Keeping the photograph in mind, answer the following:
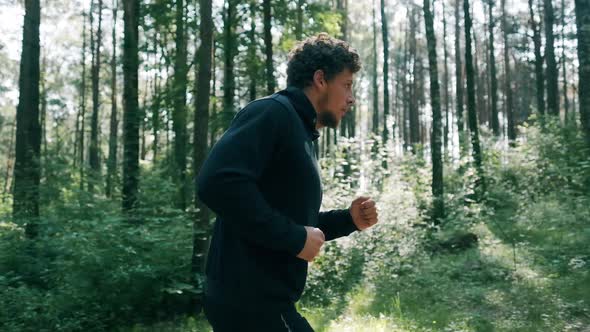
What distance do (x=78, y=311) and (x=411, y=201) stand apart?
890 cm

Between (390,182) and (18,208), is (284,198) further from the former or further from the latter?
(390,182)

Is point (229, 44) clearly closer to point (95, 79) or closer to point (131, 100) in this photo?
point (131, 100)

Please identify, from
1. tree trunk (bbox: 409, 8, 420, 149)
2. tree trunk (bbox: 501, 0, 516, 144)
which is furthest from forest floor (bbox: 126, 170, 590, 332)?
tree trunk (bbox: 409, 8, 420, 149)

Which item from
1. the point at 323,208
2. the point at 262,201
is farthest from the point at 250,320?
the point at 323,208

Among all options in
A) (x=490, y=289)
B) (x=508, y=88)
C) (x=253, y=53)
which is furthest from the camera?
(x=508, y=88)

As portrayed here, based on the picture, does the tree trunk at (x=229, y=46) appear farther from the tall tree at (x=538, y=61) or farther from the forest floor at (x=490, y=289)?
the tall tree at (x=538, y=61)

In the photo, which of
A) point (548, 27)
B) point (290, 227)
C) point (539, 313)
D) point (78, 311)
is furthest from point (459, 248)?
point (548, 27)

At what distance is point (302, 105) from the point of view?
2.16 metres

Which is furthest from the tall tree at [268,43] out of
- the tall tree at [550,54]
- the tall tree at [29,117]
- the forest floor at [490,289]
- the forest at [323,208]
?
the tall tree at [550,54]

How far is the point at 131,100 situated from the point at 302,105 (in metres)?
10.0

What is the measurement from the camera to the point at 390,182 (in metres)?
14.4

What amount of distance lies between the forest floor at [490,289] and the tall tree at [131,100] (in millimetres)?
3502

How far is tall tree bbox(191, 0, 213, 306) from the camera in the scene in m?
8.63

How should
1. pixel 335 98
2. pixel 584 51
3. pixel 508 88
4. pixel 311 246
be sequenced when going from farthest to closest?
pixel 508 88
pixel 584 51
pixel 335 98
pixel 311 246
